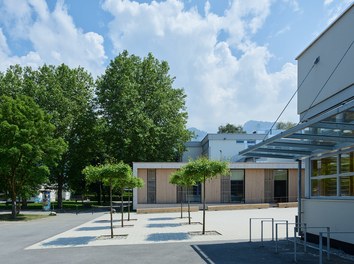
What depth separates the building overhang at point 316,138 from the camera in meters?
8.00

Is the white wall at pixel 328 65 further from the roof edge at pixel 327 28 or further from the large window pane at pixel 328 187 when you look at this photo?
the large window pane at pixel 328 187

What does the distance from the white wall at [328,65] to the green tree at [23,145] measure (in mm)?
19359

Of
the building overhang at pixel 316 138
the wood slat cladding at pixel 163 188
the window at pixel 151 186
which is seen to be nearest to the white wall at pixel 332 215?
the building overhang at pixel 316 138

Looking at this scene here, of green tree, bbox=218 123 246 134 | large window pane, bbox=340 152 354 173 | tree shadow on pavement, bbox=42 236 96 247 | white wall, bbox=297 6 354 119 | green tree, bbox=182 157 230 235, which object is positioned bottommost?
tree shadow on pavement, bbox=42 236 96 247

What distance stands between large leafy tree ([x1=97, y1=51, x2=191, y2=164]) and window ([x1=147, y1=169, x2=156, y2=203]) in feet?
15.5

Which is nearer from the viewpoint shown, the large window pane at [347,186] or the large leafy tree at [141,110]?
the large window pane at [347,186]

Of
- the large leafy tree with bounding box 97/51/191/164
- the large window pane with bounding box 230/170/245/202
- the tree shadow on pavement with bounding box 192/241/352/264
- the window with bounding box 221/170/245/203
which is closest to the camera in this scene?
the tree shadow on pavement with bounding box 192/241/352/264

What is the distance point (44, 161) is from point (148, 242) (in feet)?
60.5

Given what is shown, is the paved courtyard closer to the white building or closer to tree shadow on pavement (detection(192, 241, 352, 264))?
tree shadow on pavement (detection(192, 241, 352, 264))

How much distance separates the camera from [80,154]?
4206 cm

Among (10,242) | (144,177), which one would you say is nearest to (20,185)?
(144,177)

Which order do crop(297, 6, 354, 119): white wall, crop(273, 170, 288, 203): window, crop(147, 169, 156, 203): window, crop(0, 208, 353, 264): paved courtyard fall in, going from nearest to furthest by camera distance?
crop(0, 208, 353, 264): paved courtyard < crop(297, 6, 354, 119): white wall < crop(147, 169, 156, 203): window < crop(273, 170, 288, 203): window

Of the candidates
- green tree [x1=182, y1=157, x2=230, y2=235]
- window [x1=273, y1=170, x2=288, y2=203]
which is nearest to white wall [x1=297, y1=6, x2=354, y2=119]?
green tree [x1=182, y1=157, x2=230, y2=235]

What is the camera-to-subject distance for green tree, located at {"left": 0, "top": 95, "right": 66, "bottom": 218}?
26.9 m
